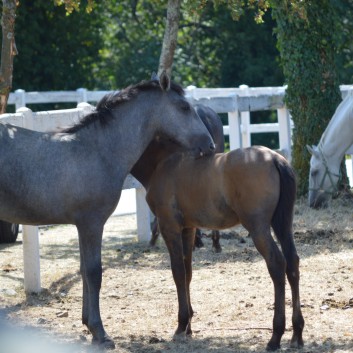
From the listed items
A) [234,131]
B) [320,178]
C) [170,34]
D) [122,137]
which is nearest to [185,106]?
[122,137]

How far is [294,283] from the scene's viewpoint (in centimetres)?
566

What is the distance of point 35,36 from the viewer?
1877 cm

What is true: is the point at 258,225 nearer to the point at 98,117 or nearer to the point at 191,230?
the point at 191,230

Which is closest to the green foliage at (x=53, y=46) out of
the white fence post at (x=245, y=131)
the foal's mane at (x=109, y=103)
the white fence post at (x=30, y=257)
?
the white fence post at (x=245, y=131)

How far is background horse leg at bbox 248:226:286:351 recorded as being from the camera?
5.51 meters

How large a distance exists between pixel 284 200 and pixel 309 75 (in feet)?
24.2

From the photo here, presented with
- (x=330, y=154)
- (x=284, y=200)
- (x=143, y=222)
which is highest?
(x=330, y=154)

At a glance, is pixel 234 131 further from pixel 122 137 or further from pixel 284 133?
pixel 122 137

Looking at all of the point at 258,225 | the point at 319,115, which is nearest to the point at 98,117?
the point at 258,225

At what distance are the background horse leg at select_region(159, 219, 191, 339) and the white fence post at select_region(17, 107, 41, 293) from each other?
183 centimetres

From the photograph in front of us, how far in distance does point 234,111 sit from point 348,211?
2015 millimetres

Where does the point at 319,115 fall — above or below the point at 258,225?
above

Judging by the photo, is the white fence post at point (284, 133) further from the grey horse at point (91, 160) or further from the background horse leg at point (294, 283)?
the background horse leg at point (294, 283)

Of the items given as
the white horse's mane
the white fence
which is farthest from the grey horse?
the white horse's mane
